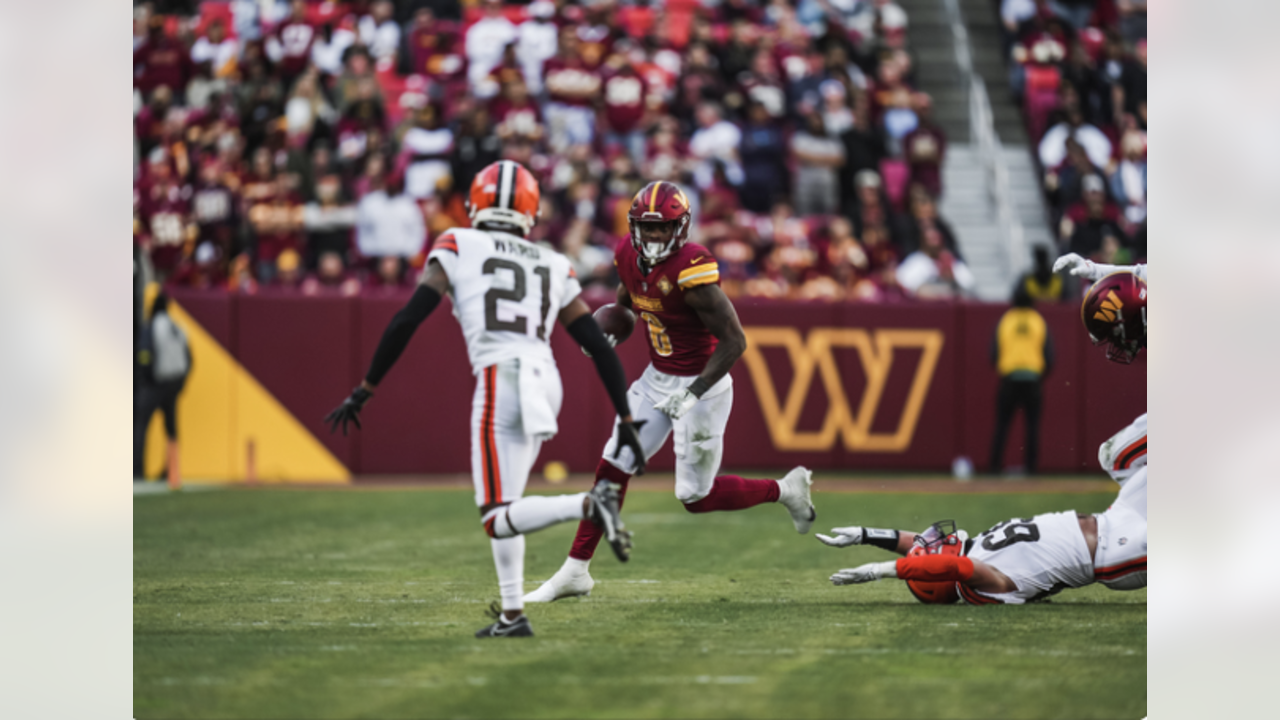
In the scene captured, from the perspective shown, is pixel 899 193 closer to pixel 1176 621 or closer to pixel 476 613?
pixel 476 613

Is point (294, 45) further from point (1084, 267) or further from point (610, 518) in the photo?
point (610, 518)

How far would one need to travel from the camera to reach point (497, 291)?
652cm

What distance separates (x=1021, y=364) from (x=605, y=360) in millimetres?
9872

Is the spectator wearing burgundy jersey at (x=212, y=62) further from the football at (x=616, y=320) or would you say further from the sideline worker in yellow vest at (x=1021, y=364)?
the football at (x=616, y=320)

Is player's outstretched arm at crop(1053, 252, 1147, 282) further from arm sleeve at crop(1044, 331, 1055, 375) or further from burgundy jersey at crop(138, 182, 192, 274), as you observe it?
burgundy jersey at crop(138, 182, 192, 274)

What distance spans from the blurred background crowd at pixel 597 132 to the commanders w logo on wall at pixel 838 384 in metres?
0.61

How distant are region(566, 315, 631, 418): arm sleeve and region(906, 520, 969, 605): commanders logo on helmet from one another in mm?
1901

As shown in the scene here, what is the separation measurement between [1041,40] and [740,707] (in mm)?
17361

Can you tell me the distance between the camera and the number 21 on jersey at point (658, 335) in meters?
8.12

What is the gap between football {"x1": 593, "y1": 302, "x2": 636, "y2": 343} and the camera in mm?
8094

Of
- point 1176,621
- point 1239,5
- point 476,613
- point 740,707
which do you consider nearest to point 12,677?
point 740,707

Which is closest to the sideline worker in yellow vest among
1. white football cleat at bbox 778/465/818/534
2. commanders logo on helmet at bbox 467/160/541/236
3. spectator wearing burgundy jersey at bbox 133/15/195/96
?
white football cleat at bbox 778/465/818/534

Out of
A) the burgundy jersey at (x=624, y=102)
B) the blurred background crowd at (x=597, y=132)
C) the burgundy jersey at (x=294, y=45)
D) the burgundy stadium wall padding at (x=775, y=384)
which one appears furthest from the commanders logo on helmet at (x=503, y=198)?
the burgundy jersey at (x=294, y=45)

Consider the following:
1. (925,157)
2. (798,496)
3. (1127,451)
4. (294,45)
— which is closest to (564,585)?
(798,496)
